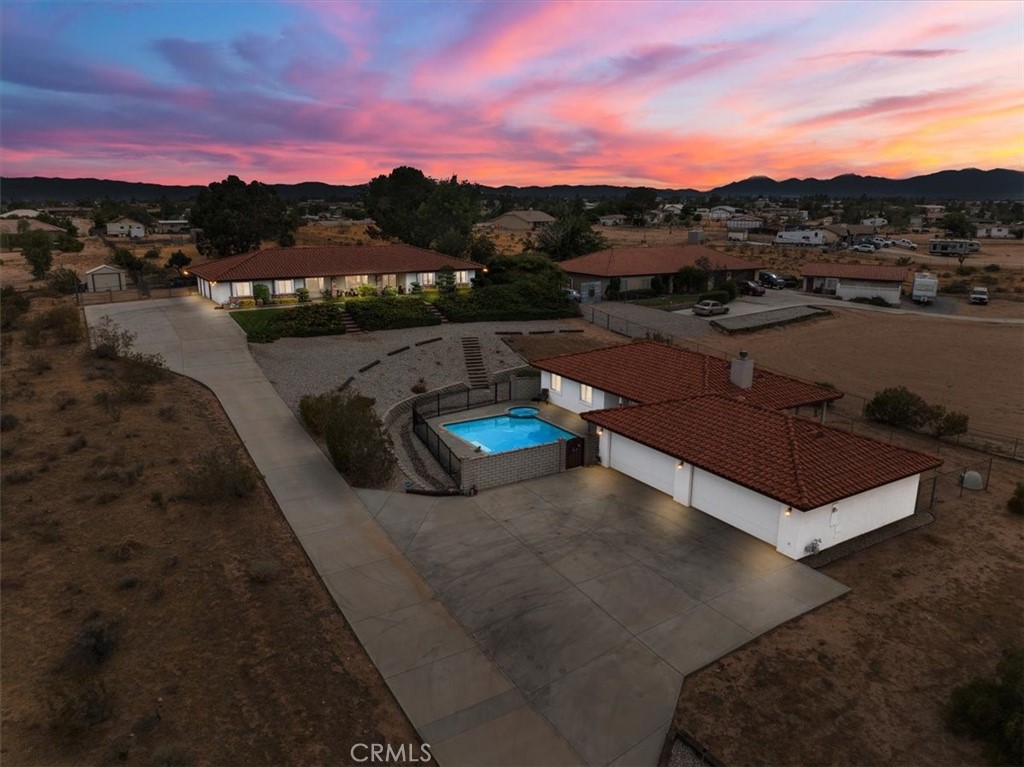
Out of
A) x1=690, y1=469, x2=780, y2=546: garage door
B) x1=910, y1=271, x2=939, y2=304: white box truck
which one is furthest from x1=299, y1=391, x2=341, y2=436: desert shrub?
x1=910, y1=271, x2=939, y2=304: white box truck

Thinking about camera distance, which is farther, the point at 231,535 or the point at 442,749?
the point at 231,535

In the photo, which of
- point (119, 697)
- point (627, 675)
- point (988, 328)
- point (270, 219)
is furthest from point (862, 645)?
point (270, 219)

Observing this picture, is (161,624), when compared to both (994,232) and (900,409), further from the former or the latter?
(994,232)

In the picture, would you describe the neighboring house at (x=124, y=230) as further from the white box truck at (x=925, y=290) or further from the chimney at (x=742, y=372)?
the white box truck at (x=925, y=290)

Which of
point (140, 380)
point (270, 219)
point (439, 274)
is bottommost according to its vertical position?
point (140, 380)

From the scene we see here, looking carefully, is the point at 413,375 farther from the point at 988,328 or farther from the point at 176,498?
the point at 988,328

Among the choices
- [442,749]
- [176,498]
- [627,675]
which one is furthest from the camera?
[176,498]

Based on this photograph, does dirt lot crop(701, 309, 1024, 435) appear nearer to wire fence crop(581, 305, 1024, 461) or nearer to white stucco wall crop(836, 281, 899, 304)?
wire fence crop(581, 305, 1024, 461)

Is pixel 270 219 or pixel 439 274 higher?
pixel 270 219

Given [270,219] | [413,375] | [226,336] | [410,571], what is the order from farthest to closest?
[270,219] < [226,336] < [413,375] < [410,571]
